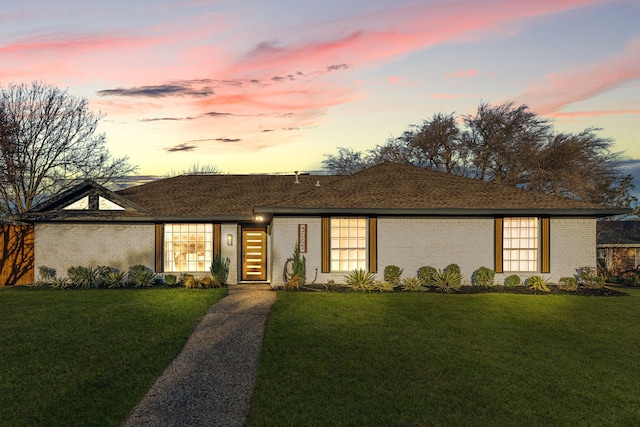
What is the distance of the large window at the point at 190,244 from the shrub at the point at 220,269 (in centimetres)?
55

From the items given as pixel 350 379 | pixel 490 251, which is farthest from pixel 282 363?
pixel 490 251

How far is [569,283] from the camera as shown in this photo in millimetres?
16875

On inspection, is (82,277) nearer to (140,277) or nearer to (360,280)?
(140,277)

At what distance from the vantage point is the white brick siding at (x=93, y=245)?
62.0ft

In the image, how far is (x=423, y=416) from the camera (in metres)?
6.60

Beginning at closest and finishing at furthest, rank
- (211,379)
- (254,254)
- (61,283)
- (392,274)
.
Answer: (211,379)
(392,274)
(61,283)
(254,254)

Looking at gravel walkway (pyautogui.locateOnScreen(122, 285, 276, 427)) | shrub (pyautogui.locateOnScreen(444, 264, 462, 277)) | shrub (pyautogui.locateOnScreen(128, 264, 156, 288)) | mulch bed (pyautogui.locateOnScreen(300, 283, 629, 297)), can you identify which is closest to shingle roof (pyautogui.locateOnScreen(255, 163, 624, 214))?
shrub (pyautogui.locateOnScreen(444, 264, 462, 277))

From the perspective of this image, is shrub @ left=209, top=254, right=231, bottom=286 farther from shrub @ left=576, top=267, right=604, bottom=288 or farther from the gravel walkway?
shrub @ left=576, top=267, right=604, bottom=288

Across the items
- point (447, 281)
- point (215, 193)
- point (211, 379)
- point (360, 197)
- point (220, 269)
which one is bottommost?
point (211, 379)

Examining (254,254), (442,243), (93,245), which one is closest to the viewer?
(442,243)

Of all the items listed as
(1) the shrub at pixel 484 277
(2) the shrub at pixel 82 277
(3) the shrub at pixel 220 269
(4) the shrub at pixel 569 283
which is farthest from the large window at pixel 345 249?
(2) the shrub at pixel 82 277

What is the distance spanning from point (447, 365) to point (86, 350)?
23.0ft

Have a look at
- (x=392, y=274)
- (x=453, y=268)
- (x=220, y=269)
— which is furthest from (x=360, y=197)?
(x=220, y=269)

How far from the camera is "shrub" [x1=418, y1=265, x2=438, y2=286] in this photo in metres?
16.9
